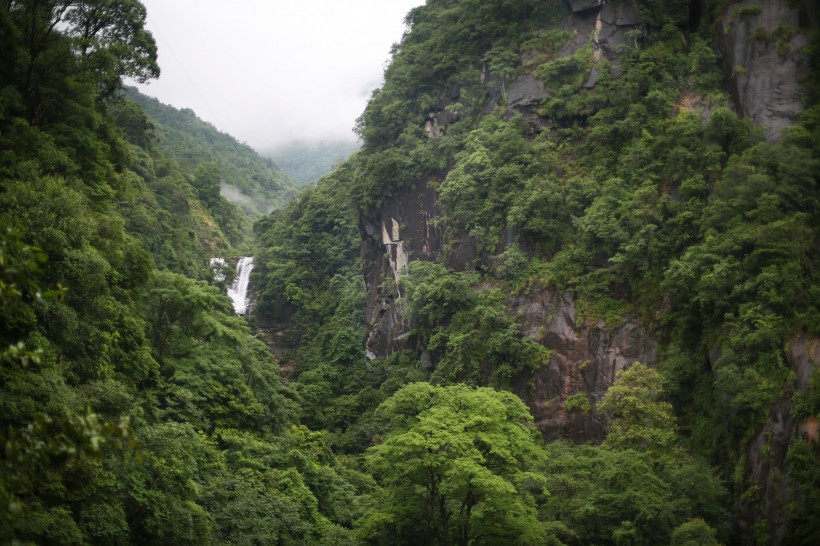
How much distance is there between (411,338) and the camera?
3631 centimetres

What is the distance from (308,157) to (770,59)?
5885 inches

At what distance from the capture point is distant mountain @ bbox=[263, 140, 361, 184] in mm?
154337

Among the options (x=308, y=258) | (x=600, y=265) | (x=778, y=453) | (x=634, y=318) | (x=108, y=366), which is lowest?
(x=778, y=453)

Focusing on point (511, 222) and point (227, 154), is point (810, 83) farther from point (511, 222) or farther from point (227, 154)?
point (227, 154)

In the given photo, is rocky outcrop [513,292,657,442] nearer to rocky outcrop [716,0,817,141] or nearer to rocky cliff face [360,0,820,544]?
rocky cliff face [360,0,820,544]

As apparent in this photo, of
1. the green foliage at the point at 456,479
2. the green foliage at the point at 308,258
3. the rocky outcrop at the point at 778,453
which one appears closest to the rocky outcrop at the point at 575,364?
the rocky outcrop at the point at 778,453

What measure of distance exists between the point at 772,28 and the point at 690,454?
18.2 meters

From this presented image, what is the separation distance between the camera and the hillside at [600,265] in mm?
17625

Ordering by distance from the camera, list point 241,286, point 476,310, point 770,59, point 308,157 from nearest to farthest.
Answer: point 770,59 < point 476,310 < point 241,286 < point 308,157

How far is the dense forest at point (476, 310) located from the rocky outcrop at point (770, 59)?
127mm

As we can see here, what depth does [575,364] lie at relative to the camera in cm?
2656

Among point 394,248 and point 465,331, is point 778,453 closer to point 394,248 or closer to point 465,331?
point 465,331

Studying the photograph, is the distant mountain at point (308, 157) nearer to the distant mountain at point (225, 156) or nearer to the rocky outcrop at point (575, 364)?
the distant mountain at point (225, 156)

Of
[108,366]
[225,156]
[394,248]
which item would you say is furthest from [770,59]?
[225,156]
